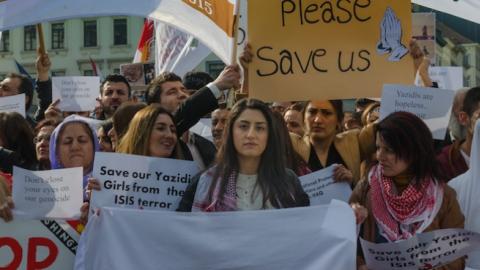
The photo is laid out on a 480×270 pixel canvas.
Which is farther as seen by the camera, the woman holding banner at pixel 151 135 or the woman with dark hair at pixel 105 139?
the woman with dark hair at pixel 105 139

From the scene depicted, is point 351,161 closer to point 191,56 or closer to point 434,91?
point 434,91

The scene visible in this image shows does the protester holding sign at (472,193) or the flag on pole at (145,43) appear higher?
the flag on pole at (145,43)

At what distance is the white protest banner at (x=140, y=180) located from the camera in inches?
179

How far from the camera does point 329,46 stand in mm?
5594

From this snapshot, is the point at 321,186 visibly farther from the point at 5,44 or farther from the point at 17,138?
the point at 5,44

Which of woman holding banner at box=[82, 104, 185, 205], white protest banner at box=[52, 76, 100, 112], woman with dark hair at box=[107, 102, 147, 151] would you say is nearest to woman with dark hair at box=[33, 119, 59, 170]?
woman with dark hair at box=[107, 102, 147, 151]

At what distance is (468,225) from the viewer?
4.48m

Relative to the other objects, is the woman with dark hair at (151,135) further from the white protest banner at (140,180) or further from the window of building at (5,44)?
the window of building at (5,44)

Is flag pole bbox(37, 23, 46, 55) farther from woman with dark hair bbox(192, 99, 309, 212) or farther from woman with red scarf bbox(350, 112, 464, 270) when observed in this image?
woman with red scarf bbox(350, 112, 464, 270)

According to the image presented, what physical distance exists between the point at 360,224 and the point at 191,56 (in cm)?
519

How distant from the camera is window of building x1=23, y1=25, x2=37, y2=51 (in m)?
52.7

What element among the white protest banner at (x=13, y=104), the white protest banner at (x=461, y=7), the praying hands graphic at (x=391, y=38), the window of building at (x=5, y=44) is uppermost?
the window of building at (x=5, y=44)

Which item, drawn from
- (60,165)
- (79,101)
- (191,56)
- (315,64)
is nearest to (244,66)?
(315,64)

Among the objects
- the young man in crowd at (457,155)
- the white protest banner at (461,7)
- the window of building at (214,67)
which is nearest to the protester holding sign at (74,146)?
the young man in crowd at (457,155)
